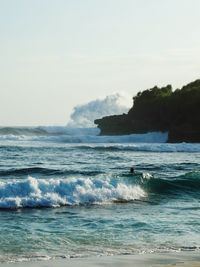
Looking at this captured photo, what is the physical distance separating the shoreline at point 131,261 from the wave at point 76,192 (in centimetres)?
657

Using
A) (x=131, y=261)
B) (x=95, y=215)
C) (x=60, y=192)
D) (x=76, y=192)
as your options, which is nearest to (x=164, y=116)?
(x=76, y=192)

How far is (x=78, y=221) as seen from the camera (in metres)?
15.0

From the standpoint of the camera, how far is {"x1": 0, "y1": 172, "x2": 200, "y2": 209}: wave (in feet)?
58.6

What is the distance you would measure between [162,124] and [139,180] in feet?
184

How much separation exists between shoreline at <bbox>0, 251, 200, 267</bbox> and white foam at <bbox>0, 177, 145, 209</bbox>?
21.7 ft

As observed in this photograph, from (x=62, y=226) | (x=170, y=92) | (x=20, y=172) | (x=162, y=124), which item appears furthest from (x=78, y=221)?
(x=170, y=92)

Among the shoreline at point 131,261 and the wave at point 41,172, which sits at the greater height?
the wave at point 41,172

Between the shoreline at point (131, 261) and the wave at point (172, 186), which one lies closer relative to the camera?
the shoreline at point (131, 261)

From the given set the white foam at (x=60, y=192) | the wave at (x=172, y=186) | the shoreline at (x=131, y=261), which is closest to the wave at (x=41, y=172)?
the wave at (x=172, y=186)

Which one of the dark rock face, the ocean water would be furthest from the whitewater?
the dark rock face

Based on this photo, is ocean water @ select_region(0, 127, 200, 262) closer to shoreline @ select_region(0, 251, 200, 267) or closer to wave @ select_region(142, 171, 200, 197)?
wave @ select_region(142, 171, 200, 197)

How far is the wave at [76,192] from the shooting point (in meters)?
17.9

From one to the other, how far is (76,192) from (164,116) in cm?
6096

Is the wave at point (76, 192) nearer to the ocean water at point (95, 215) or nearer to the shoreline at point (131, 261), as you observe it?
the ocean water at point (95, 215)
